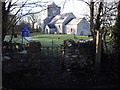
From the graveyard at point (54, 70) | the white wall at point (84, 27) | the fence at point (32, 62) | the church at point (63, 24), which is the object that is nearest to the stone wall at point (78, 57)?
the graveyard at point (54, 70)

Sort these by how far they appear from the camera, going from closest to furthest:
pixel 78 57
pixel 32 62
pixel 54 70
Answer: pixel 32 62 → pixel 54 70 → pixel 78 57

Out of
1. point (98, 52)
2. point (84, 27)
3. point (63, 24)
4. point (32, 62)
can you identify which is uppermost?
point (63, 24)

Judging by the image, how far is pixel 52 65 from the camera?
→ 438 cm

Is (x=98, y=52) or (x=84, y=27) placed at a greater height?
(x=84, y=27)

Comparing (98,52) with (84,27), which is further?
(84,27)

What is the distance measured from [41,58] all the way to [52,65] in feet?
1.27

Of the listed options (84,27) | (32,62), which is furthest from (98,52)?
(84,27)

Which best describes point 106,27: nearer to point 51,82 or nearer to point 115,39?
point 115,39

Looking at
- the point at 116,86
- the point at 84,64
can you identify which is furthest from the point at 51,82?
the point at 116,86

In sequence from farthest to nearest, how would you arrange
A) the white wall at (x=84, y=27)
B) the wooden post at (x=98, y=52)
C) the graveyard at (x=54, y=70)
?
the white wall at (x=84, y=27) < the wooden post at (x=98, y=52) < the graveyard at (x=54, y=70)

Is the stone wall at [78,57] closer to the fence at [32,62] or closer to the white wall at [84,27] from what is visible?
the fence at [32,62]

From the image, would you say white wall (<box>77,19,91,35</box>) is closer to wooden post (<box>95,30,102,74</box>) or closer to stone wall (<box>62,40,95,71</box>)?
stone wall (<box>62,40,95,71</box>)

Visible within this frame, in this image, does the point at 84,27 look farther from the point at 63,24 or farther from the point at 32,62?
the point at 32,62

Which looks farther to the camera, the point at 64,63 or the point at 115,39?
the point at 115,39
